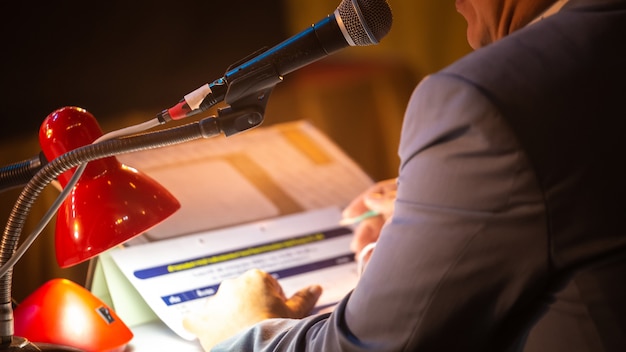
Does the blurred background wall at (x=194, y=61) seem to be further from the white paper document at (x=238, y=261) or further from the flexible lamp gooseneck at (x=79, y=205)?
the flexible lamp gooseneck at (x=79, y=205)

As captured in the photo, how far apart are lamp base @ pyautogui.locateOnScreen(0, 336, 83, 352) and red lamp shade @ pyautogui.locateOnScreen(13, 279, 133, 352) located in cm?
7

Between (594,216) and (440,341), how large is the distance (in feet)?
0.68

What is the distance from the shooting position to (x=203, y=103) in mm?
1039

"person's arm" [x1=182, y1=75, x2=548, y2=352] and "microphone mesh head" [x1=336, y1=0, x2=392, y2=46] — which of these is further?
"microphone mesh head" [x1=336, y1=0, x2=392, y2=46]

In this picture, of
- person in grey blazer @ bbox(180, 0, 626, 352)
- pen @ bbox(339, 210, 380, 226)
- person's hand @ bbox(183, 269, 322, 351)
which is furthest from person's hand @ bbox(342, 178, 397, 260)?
person in grey blazer @ bbox(180, 0, 626, 352)

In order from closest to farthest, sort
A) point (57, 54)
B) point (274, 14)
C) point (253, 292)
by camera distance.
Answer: point (253, 292) → point (57, 54) → point (274, 14)

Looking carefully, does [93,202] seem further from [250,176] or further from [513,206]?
[250,176]

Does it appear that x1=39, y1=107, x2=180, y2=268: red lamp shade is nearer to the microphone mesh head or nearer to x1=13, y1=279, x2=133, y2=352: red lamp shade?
x1=13, y1=279, x2=133, y2=352: red lamp shade

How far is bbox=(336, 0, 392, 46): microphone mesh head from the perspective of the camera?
1.00m

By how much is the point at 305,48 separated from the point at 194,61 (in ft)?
6.41

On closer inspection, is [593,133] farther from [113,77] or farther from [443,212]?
[113,77]

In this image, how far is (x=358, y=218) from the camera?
64.5 inches

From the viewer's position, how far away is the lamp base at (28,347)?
1.11 metres

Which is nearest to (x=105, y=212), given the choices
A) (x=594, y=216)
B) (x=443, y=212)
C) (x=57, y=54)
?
(x=443, y=212)
